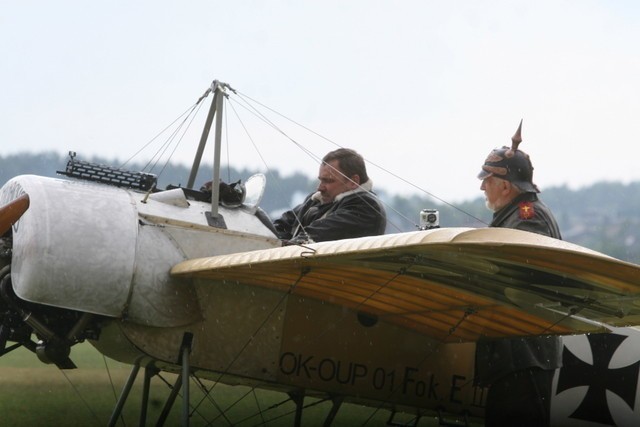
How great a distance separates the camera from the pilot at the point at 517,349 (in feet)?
23.7

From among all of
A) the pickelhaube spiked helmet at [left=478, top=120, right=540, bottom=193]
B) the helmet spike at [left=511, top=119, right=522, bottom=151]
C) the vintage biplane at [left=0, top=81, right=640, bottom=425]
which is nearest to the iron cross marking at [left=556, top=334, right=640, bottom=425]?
the vintage biplane at [left=0, top=81, right=640, bottom=425]

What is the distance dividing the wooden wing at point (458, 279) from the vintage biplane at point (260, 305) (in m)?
0.02

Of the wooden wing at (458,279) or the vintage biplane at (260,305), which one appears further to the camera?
the vintage biplane at (260,305)

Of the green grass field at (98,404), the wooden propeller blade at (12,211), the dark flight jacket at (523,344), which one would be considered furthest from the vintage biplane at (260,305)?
the green grass field at (98,404)

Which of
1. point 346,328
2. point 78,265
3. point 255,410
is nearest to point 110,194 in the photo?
point 78,265

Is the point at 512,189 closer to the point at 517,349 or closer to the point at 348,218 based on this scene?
the point at 517,349

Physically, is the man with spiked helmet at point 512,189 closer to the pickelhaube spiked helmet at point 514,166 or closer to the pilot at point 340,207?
the pickelhaube spiked helmet at point 514,166

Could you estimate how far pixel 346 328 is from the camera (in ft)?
25.5

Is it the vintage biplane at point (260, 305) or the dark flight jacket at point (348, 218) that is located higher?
the dark flight jacket at point (348, 218)

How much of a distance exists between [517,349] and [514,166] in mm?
1231

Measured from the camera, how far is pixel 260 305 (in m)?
7.53

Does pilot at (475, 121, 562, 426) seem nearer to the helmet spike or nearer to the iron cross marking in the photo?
the helmet spike

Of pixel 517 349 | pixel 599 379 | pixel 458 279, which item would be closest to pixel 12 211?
pixel 458 279

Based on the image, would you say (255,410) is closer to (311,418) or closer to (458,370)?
(311,418)
